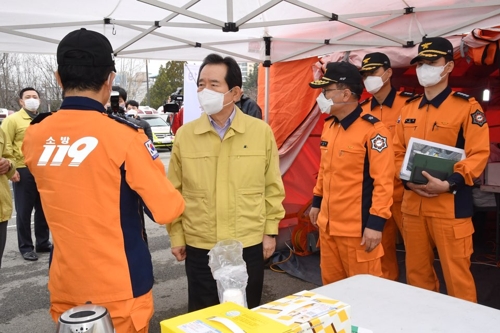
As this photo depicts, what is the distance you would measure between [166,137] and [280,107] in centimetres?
1426

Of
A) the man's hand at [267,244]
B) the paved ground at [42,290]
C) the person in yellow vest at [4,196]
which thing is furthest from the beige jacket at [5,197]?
the man's hand at [267,244]

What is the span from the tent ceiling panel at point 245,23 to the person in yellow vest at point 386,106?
36cm

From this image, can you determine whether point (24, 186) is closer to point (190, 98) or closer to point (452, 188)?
point (190, 98)

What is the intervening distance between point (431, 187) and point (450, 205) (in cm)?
20

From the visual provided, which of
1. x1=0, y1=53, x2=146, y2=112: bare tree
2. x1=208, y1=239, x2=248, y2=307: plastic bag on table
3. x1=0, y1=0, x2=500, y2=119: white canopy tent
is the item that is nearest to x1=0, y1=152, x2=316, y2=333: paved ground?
x1=208, y1=239, x2=248, y2=307: plastic bag on table

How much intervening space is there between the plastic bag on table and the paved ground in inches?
89.3

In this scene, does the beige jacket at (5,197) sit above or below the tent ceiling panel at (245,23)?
below

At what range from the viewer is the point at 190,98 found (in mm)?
6414

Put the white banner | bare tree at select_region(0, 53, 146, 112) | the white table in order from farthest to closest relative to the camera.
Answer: bare tree at select_region(0, 53, 146, 112)
the white banner
the white table

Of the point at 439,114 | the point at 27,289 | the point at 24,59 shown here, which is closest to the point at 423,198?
the point at 439,114

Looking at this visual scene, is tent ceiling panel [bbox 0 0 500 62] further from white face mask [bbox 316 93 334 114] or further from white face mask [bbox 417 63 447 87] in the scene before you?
white face mask [bbox 316 93 334 114]

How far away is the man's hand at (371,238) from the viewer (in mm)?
2688

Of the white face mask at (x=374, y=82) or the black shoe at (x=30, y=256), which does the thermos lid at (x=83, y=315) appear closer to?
the white face mask at (x=374, y=82)

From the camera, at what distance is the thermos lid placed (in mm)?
1019
